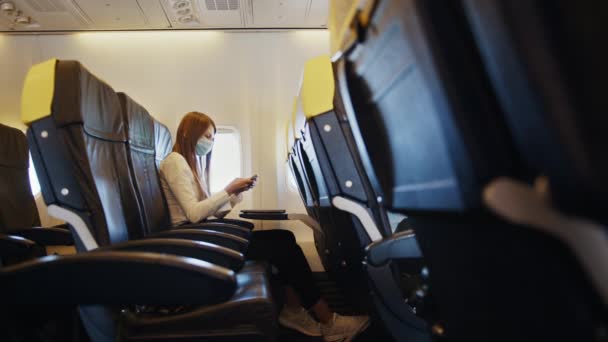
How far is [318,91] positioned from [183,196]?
1.28m

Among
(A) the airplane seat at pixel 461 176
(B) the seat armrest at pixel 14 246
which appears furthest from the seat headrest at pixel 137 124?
(A) the airplane seat at pixel 461 176

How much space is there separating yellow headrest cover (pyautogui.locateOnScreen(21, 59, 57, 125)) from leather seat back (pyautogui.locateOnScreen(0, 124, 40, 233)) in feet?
6.61

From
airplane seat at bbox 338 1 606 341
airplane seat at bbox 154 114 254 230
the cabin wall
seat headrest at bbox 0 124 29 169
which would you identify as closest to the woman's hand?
airplane seat at bbox 154 114 254 230

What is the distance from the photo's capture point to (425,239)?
0.68 m

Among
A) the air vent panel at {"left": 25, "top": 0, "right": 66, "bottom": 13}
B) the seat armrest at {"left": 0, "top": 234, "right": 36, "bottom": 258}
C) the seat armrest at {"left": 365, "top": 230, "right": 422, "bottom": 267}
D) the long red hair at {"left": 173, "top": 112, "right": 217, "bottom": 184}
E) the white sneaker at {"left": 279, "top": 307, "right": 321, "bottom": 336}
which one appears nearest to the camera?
the seat armrest at {"left": 365, "top": 230, "right": 422, "bottom": 267}

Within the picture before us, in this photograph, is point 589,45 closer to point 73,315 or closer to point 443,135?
point 443,135

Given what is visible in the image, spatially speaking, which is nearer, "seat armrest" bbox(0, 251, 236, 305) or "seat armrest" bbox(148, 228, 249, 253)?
"seat armrest" bbox(0, 251, 236, 305)

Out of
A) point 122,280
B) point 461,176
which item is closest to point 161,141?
point 122,280

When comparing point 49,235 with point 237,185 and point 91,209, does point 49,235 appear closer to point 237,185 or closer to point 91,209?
point 237,185

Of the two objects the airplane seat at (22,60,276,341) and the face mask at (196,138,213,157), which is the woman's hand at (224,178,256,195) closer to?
the face mask at (196,138,213,157)

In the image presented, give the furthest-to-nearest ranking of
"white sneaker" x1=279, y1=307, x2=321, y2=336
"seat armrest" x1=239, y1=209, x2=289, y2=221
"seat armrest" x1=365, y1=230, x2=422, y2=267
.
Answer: "seat armrest" x1=239, y1=209, x2=289, y2=221
"white sneaker" x1=279, y1=307, x2=321, y2=336
"seat armrest" x1=365, y1=230, x2=422, y2=267

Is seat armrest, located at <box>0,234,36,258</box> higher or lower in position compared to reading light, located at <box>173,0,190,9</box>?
lower

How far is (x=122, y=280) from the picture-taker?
73cm

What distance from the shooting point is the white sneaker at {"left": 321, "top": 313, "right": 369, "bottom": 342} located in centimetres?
229
